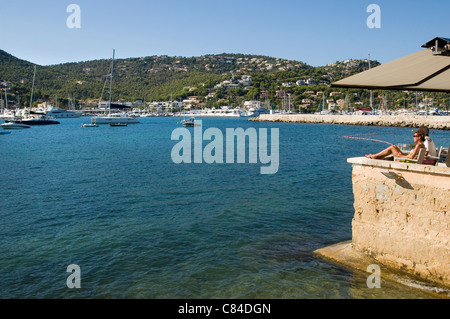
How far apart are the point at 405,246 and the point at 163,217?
700cm

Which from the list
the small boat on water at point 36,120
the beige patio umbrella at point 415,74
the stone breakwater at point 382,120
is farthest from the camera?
the small boat on water at point 36,120

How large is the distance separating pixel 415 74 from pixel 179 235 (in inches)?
261

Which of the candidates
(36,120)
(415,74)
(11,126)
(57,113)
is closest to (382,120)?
(11,126)

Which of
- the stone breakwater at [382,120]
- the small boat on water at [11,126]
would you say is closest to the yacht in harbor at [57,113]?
the small boat on water at [11,126]

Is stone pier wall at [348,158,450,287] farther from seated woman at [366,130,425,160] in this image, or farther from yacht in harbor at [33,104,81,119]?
yacht in harbor at [33,104,81,119]

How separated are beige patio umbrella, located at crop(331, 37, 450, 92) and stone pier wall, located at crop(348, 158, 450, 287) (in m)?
1.46

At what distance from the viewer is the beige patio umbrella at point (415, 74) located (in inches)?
226

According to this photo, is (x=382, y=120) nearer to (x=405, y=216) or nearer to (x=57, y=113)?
(x=405, y=216)

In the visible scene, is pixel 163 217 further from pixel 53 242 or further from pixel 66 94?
pixel 66 94

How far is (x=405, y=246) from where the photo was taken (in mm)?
6859

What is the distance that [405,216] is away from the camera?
6.78 m

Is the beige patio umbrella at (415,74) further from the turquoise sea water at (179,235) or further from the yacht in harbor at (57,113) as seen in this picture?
the yacht in harbor at (57,113)

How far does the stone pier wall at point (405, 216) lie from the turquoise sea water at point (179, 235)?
1.89ft
